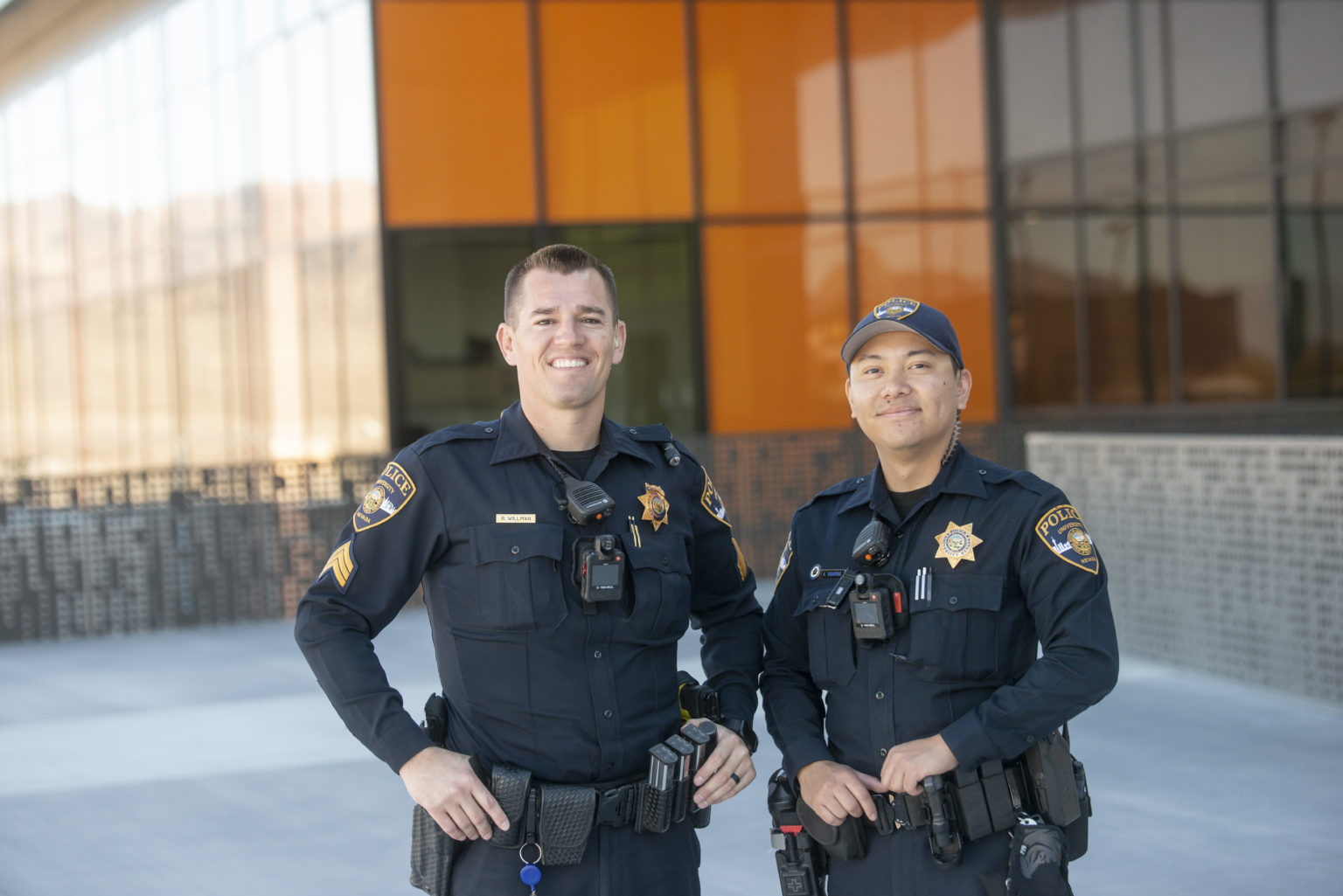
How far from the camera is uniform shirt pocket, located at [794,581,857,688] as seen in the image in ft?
9.20

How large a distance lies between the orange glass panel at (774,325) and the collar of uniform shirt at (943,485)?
10105 millimetres

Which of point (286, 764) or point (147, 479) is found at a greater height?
point (147, 479)

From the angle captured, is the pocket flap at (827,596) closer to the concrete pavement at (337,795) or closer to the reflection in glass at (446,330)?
the concrete pavement at (337,795)

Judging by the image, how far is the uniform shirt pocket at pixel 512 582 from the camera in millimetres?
2822

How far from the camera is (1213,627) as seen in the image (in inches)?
305

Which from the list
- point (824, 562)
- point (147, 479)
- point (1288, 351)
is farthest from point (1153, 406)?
point (824, 562)

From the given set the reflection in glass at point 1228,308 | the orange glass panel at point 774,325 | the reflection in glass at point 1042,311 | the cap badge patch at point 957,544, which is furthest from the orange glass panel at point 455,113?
the cap badge patch at point 957,544

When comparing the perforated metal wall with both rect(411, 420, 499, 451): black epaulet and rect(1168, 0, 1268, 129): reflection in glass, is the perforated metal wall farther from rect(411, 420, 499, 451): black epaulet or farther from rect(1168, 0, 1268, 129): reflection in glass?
rect(411, 420, 499, 451): black epaulet

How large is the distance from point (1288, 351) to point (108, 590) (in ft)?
33.5

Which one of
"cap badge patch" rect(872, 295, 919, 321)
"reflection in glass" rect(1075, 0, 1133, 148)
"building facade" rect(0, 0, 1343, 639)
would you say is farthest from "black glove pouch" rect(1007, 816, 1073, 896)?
"reflection in glass" rect(1075, 0, 1133, 148)

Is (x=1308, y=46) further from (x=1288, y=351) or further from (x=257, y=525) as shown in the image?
(x=257, y=525)

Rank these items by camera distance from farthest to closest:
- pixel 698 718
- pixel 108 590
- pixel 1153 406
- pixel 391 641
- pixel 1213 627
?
pixel 1153 406, pixel 108 590, pixel 391 641, pixel 1213 627, pixel 698 718

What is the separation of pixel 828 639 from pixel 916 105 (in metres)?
11.6

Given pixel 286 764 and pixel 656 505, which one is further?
pixel 286 764
